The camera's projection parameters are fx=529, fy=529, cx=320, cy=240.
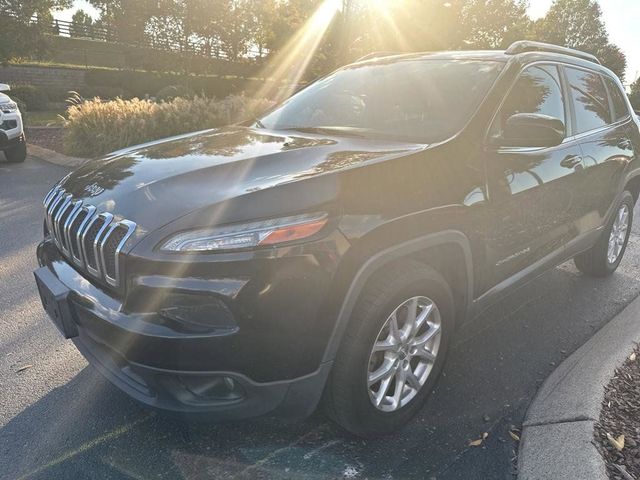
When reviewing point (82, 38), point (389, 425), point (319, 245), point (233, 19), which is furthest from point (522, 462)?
point (82, 38)

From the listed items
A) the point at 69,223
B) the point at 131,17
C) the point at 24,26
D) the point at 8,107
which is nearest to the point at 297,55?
the point at 131,17

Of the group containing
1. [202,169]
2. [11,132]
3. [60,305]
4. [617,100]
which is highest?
[617,100]

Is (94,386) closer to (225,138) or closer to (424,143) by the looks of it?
(225,138)

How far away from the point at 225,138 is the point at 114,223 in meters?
1.19

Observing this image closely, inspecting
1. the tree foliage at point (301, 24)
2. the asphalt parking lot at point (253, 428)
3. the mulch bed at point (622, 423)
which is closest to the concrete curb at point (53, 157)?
the asphalt parking lot at point (253, 428)

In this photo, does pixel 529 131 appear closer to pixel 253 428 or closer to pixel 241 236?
pixel 241 236

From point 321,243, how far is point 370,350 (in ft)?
1.82

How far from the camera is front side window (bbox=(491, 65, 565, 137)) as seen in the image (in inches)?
116

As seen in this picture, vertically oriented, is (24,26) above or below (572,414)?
above

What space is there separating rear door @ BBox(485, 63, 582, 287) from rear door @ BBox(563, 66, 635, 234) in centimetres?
16

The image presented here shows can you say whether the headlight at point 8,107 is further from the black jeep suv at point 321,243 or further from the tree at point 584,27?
the tree at point 584,27

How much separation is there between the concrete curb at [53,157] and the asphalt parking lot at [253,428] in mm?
6039

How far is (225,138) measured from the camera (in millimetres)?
3172

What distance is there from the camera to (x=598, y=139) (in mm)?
3834
